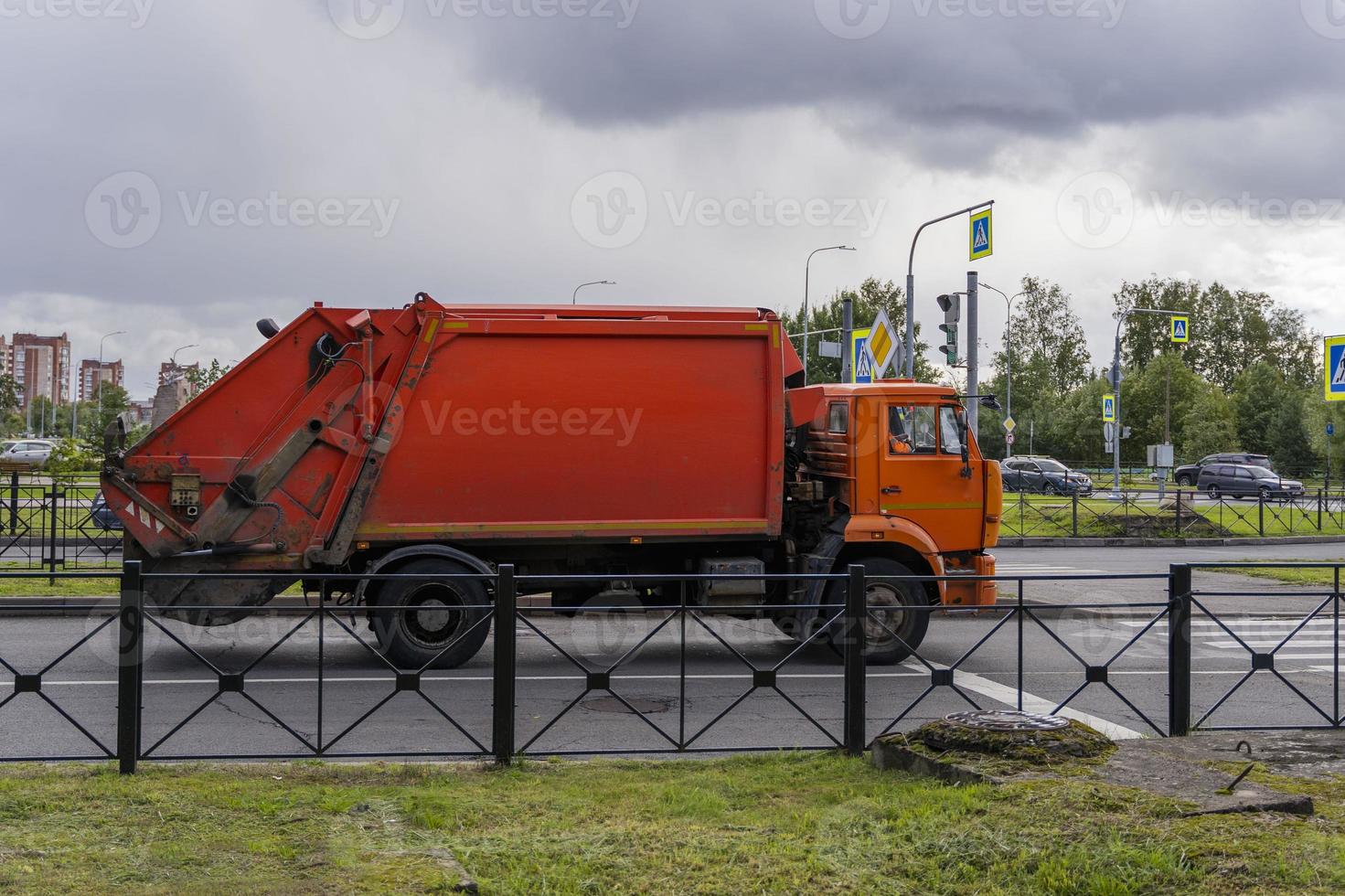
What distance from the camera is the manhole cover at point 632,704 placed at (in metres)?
8.96

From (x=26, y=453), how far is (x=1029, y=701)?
52.0 m

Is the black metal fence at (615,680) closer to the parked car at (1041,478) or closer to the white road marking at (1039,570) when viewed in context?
the white road marking at (1039,570)

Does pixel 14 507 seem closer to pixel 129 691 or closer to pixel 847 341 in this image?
pixel 129 691

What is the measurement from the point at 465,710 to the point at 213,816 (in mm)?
3515

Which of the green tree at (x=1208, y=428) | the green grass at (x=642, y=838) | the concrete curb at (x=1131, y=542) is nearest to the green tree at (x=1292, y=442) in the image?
the green tree at (x=1208, y=428)

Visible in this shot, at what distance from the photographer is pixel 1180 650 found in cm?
748

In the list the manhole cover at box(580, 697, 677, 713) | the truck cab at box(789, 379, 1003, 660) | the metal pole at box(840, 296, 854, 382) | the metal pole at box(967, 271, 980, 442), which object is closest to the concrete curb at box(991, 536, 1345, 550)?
the metal pole at box(840, 296, 854, 382)

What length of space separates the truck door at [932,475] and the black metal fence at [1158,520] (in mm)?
15220

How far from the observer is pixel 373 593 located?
10.9 metres

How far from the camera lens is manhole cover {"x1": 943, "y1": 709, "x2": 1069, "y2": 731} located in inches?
243

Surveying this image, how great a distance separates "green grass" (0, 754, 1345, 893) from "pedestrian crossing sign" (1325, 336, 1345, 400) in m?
15.0

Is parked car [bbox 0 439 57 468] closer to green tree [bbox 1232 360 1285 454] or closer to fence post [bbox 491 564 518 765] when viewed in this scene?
fence post [bbox 491 564 518 765]

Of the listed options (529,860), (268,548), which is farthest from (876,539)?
(529,860)

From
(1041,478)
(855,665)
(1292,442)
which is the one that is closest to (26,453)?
(1041,478)
